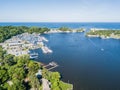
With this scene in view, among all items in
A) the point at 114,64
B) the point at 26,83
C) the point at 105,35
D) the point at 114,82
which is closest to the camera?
→ the point at 26,83

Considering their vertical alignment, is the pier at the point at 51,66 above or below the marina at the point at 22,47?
above

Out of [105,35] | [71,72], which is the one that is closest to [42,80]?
[71,72]

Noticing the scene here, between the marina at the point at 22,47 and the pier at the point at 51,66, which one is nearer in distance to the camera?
the pier at the point at 51,66

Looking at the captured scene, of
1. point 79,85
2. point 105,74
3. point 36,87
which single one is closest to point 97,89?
point 79,85

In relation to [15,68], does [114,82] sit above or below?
below

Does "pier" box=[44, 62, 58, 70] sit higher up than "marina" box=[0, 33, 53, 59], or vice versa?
"pier" box=[44, 62, 58, 70]

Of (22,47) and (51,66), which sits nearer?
(51,66)

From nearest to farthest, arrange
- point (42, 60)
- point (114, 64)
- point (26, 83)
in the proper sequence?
1. point (26, 83)
2. point (114, 64)
3. point (42, 60)

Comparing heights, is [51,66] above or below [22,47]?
above

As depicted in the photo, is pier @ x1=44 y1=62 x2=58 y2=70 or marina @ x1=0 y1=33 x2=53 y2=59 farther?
marina @ x1=0 y1=33 x2=53 y2=59

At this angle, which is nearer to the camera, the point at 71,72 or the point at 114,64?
the point at 71,72

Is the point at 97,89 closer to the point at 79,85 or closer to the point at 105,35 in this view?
the point at 79,85
